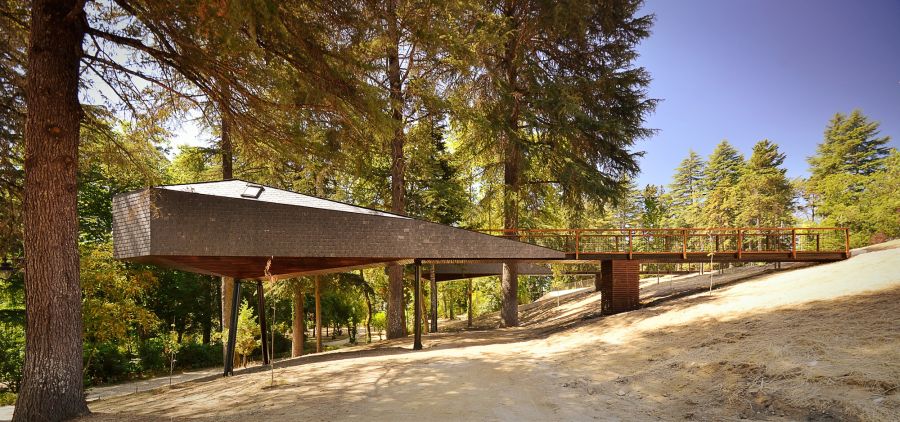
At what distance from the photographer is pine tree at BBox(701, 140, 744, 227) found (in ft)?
122

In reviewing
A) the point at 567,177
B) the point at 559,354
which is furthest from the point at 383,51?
the point at 559,354

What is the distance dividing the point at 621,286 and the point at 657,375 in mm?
7214

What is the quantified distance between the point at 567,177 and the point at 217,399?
12.3 metres

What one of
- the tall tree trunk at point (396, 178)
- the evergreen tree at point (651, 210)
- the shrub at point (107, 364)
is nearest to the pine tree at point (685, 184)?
the evergreen tree at point (651, 210)

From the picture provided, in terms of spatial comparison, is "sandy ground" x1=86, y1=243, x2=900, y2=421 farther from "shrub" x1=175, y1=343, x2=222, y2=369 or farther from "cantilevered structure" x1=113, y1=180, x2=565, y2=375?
"shrub" x1=175, y1=343, x2=222, y2=369

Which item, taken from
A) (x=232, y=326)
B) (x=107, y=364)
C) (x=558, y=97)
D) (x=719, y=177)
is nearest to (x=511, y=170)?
(x=558, y=97)

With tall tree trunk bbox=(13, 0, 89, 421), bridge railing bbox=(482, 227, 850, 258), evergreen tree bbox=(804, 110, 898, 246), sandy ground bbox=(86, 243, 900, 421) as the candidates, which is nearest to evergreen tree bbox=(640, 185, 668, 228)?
evergreen tree bbox=(804, 110, 898, 246)

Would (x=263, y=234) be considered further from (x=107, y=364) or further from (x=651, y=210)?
(x=651, y=210)

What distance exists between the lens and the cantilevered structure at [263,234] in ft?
25.0

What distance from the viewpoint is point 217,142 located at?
14562 millimetres

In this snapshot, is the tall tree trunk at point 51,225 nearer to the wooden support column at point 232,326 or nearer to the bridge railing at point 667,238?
the wooden support column at point 232,326

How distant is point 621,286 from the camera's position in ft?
44.9

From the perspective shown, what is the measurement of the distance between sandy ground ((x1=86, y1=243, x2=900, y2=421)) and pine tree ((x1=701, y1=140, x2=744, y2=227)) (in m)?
29.4

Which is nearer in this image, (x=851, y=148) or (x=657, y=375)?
(x=657, y=375)
